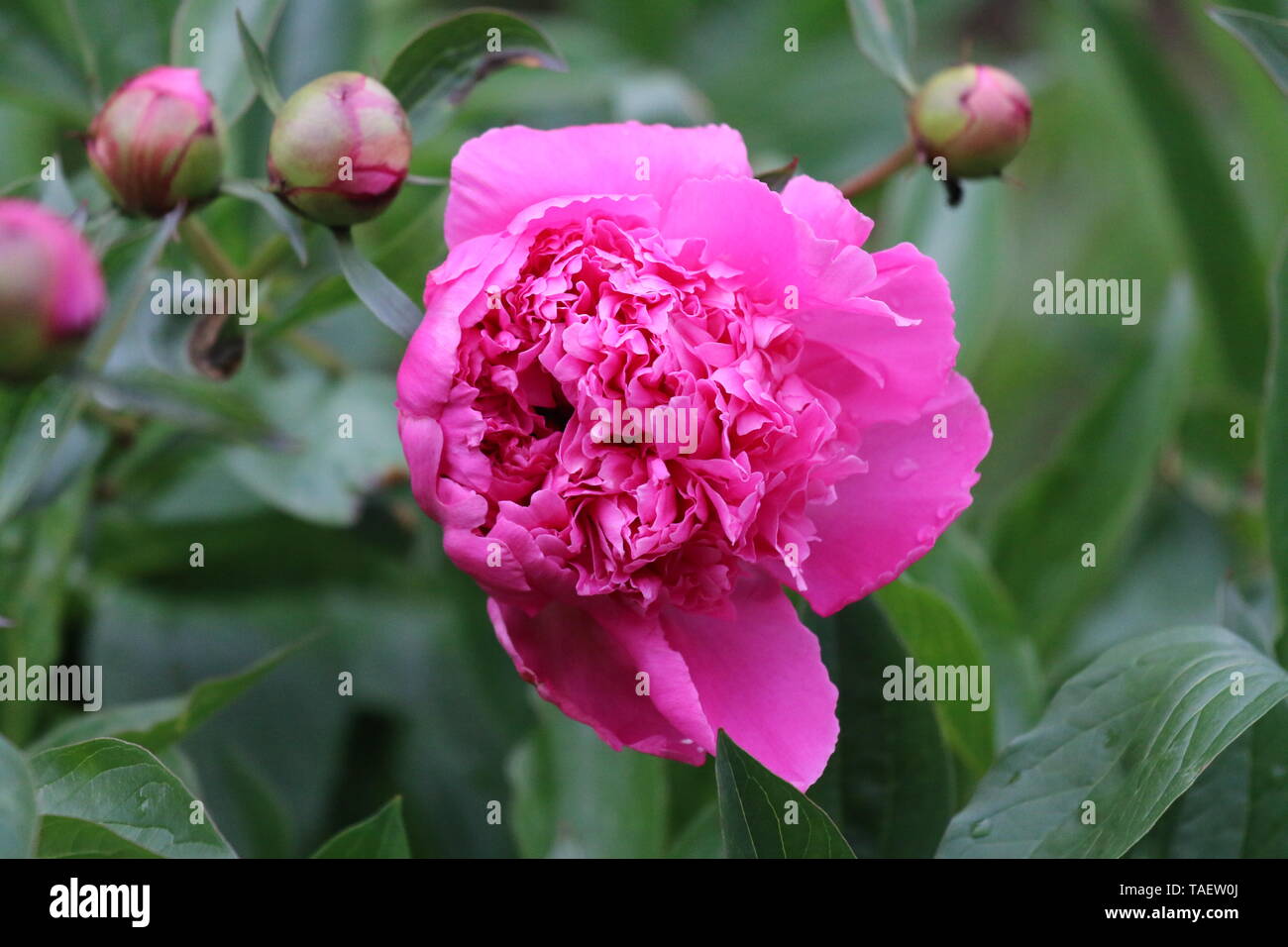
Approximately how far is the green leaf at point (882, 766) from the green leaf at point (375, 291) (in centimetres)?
38

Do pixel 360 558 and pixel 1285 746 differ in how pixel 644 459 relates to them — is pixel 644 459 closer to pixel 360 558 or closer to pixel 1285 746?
pixel 1285 746

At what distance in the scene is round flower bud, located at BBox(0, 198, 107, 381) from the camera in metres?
0.62

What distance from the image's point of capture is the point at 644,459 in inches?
29.0

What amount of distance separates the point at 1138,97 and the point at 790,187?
98cm

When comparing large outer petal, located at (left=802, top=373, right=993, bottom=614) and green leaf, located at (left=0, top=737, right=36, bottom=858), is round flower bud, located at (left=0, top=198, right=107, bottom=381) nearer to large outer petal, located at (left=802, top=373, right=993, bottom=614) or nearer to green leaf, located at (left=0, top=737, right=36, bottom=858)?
green leaf, located at (left=0, top=737, right=36, bottom=858)

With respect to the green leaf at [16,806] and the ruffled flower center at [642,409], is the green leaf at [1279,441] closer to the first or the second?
the ruffled flower center at [642,409]

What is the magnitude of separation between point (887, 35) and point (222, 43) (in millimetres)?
515

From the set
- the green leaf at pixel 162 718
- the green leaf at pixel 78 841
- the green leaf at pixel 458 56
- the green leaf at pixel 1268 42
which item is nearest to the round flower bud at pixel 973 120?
the green leaf at pixel 1268 42

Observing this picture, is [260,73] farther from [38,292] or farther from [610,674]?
[610,674]

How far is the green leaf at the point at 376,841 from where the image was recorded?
0.88 m

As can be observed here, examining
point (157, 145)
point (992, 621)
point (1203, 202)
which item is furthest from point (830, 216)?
point (1203, 202)

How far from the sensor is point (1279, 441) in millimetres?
993

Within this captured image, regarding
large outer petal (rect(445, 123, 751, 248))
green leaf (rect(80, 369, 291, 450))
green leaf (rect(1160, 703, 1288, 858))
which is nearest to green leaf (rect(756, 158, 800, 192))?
large outer petal (rect(445, 123, 751, 248))

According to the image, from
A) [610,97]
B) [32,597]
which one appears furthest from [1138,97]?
[32,597]
